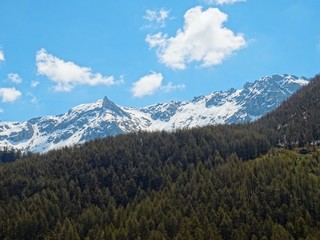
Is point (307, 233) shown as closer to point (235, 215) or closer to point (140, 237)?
point (235, 215)

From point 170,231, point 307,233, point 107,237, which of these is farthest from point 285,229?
point 107,237

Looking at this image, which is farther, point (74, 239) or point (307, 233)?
point (74, 239)

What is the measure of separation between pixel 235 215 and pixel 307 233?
32.4 metres

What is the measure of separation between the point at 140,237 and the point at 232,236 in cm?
3548

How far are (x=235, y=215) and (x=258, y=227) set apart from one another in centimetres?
1529

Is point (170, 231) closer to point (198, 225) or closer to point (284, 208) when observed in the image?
point (198, 225)

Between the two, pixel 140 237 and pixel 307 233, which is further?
pixel 140 237

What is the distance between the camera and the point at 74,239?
643 ft

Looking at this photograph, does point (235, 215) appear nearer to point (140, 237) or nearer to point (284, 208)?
point (284, 208)

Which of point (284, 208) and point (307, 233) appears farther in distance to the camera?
point (284, 208)

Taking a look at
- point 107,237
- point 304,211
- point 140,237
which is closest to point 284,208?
point 304,211

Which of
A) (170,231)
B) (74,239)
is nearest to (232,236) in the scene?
(170,231)

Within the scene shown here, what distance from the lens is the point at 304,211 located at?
198250 mm

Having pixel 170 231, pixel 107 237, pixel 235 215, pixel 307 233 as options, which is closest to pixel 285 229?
pixel 307 233
